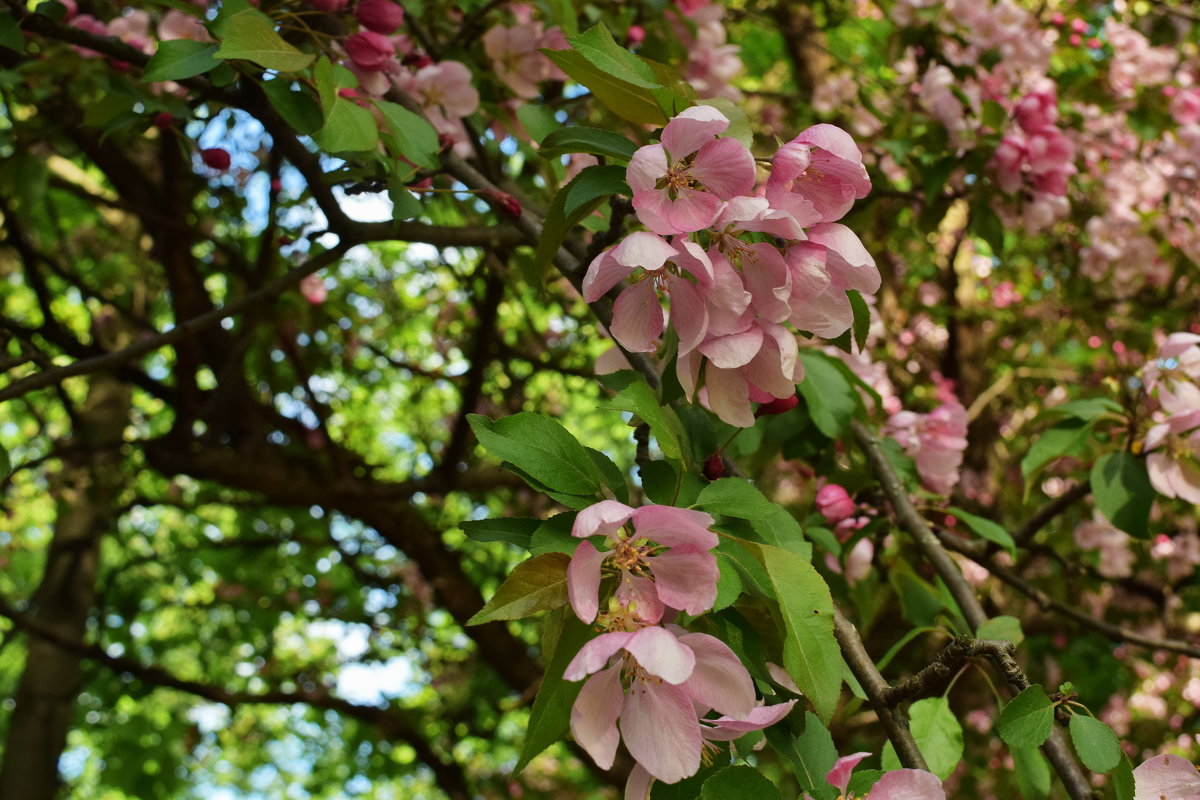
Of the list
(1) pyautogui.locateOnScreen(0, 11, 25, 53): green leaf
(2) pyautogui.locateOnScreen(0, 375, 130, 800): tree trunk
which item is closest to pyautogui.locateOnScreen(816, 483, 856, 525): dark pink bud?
(1) pyautogui.locateOnScreen(0, 11, 25, 53): green leaf

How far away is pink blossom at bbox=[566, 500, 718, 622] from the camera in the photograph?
30.1 inches

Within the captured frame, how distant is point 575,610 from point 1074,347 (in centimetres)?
585

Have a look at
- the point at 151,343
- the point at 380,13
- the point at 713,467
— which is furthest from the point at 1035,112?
the point at 151,343

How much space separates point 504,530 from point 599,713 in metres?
0.18

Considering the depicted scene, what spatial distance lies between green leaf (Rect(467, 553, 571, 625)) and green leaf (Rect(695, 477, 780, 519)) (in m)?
0.15

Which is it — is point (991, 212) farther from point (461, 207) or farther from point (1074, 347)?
point (1074, 347)

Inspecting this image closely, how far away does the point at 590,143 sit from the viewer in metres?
0.97

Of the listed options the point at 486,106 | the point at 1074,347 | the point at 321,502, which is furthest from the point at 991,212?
the point at 1074,347

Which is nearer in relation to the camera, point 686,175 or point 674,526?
point 674,526

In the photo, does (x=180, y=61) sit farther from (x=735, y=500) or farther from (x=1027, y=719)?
(x=1027, y=719)

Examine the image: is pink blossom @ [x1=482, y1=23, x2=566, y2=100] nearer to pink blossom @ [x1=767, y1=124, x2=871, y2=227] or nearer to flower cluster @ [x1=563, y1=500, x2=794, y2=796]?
pink blossom @ [x1=767, y1=124, x2=871, y2=227]

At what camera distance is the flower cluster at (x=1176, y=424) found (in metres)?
1.52

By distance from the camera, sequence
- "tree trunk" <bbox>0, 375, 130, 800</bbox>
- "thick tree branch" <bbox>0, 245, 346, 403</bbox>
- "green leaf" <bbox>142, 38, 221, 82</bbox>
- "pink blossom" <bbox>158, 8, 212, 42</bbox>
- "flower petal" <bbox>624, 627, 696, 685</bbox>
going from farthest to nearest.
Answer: "tree trunk" <bbox>0, 375, 130, 800</bbox>
"pink blossom" <bbox>158, 8, 212, 42</bbox>
"thick tree branch" <bbox>0, 245, 346, 403</bbox>
"green leaf" <bbox>142, 38, 221, 82</bbox>
"flower petal" <bbox>624, 627, 696, 685</bbox>

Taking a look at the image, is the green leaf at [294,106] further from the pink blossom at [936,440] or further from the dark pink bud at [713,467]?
the pink blossom at [936,440]
